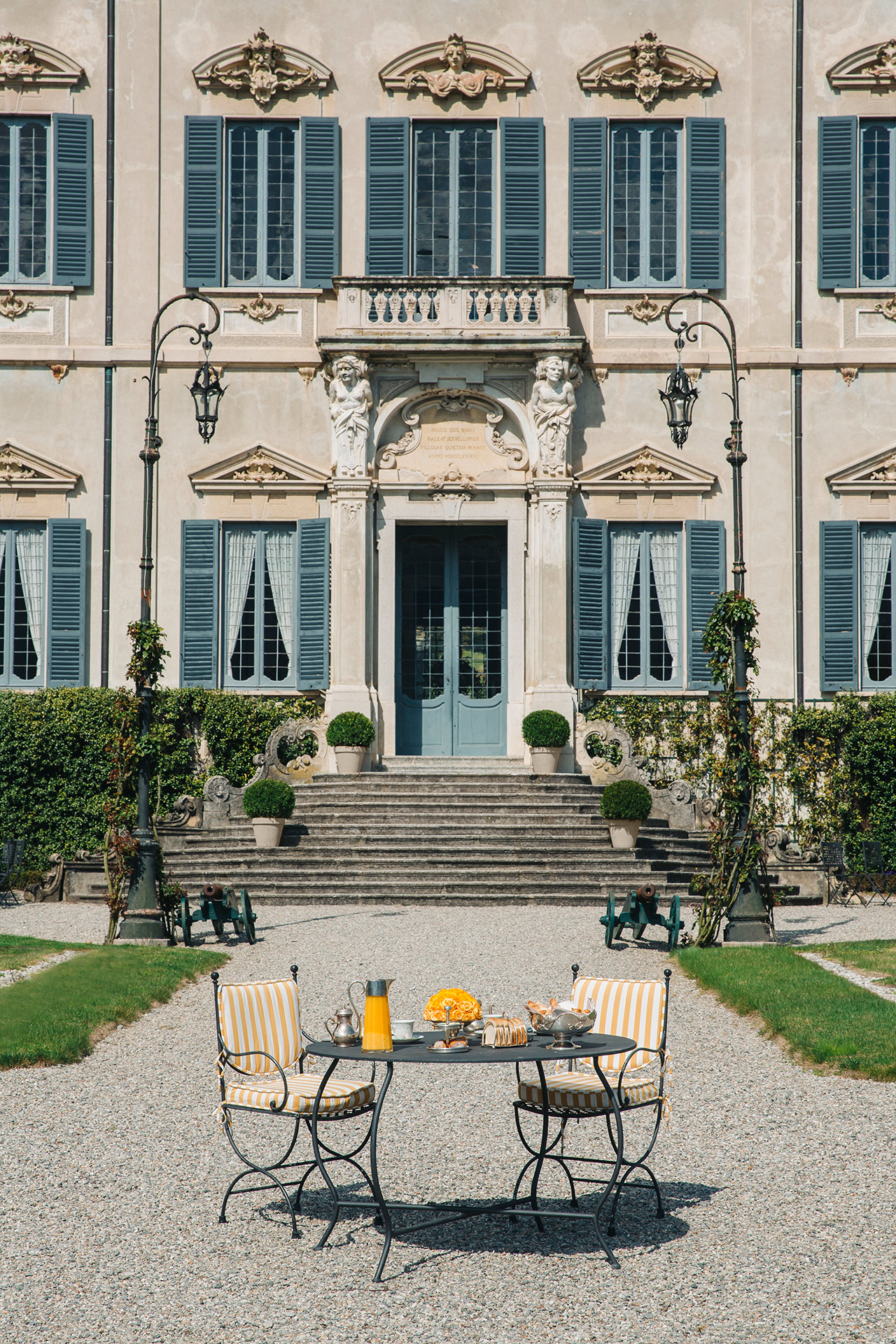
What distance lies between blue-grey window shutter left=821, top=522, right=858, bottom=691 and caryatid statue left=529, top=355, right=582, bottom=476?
3758 millimetres

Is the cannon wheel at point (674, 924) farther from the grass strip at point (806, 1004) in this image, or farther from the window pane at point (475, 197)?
the window pane at point (475, 197)

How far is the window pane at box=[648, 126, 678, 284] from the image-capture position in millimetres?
21094

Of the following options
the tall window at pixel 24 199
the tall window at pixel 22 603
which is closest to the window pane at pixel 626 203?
the tall window at pixel 24 199

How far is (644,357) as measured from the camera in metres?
20.8

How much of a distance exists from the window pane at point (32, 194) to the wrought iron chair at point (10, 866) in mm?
8358

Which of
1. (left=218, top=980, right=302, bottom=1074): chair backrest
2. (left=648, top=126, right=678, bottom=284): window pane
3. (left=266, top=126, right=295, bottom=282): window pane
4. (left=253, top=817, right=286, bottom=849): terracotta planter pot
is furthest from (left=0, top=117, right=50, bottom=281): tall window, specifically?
(left=218, top=980, right=302, bottom=1074): chair backrest

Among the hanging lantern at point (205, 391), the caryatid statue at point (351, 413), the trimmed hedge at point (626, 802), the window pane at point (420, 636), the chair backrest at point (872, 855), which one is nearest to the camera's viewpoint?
the hanging lantern at point (205, 391)

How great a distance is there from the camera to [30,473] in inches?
819

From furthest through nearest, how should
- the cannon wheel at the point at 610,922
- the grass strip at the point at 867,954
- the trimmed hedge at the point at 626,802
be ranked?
1. the trimmed hedge at the point at 626,802
2. the cannon wheel at the point at 610,922
3. the grass strip at the point at 867,954

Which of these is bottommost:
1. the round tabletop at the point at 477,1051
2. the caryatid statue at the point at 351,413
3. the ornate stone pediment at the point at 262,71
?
the round tabletop at the point at 477,1051

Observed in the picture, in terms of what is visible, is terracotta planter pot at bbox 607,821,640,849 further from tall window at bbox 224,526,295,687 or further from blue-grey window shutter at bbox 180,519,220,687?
blue-grey window shutter at bbox 180,519,220,687

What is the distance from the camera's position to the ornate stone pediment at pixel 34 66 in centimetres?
2098

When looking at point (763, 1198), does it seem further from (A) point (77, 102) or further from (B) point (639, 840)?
(A) point (77, 102)

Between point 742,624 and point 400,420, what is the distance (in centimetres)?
828
